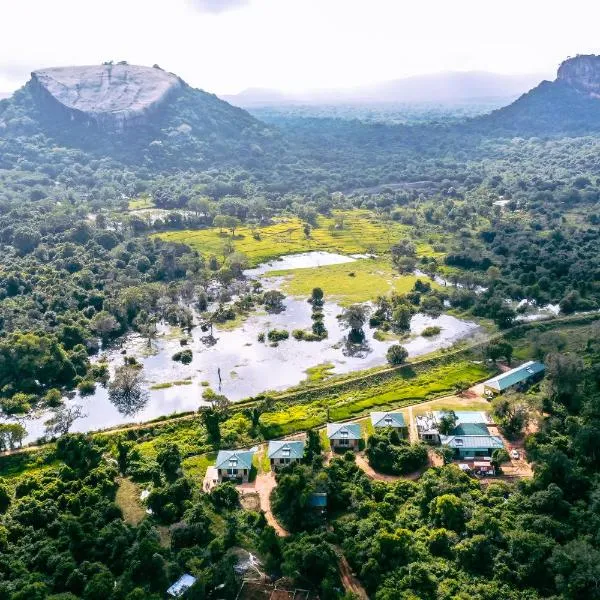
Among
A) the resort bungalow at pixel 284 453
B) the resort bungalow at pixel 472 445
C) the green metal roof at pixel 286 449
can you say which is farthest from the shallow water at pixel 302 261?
the resort bungalow at pixel 472 445

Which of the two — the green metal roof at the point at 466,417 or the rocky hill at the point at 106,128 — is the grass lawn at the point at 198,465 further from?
the rocky hill at the point at 106,128

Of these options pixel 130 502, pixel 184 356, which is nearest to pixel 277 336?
pixel 184 356

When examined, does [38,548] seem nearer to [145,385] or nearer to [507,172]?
[145,385]

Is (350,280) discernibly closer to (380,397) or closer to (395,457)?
(380,397)

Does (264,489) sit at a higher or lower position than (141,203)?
lower

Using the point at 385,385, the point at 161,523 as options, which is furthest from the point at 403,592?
the point at 385,385

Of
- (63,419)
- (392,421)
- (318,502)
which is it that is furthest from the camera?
(63,419)

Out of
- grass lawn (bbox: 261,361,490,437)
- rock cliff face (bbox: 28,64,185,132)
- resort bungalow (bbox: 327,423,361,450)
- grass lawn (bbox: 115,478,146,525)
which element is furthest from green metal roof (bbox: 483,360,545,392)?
rock cliff face (bbox: 28,64,185,132)
